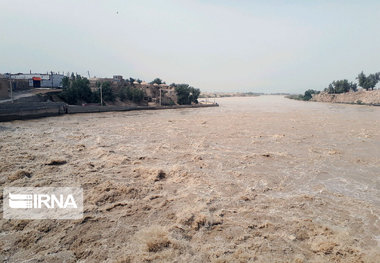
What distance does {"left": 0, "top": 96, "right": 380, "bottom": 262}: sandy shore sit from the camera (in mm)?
3168

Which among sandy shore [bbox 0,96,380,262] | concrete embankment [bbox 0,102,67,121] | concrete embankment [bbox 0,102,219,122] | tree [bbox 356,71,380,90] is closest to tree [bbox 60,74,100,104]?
concrete embankment [bbox 0,102,219,122]

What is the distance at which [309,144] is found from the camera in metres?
10.3

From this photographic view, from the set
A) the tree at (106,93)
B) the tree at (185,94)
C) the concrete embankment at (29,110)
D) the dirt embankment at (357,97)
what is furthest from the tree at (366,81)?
the concrete embankment at (29,110)

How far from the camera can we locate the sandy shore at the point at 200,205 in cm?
317

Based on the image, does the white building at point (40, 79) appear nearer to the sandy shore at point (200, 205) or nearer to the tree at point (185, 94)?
the tree at point (185, 94)

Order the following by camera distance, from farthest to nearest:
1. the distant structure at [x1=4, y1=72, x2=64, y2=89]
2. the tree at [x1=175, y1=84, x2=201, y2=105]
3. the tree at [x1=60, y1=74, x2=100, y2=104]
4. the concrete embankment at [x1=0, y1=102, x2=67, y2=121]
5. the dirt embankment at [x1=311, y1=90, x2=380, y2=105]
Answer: the dirt embankment at [x1=311, y1=90, x2=380, y2=105], the tree at [x1=175, y1=84, x2=201, y2=105], the distant structure at [x1=4, y1=72, x2=64, y2=89], the tree at [x1=60, y1=74, x2=100, y2=104], the concrete embankment at [x1=0, y1=102, x2=67, y2=121]

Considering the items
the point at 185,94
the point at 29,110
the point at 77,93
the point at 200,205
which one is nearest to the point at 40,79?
the point at 77,93

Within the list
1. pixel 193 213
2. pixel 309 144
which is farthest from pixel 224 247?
pixel 309 144

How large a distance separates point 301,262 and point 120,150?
6844mm

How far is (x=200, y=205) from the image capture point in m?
4.45


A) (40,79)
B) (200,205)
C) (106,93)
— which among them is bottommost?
(200,205)

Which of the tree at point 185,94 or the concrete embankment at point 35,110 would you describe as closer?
the concrete embankment at point 35,110

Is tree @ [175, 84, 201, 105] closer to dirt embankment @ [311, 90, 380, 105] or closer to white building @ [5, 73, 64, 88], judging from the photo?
white building @ [5, 73, 64, 88]

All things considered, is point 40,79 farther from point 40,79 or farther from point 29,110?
point 29,110
